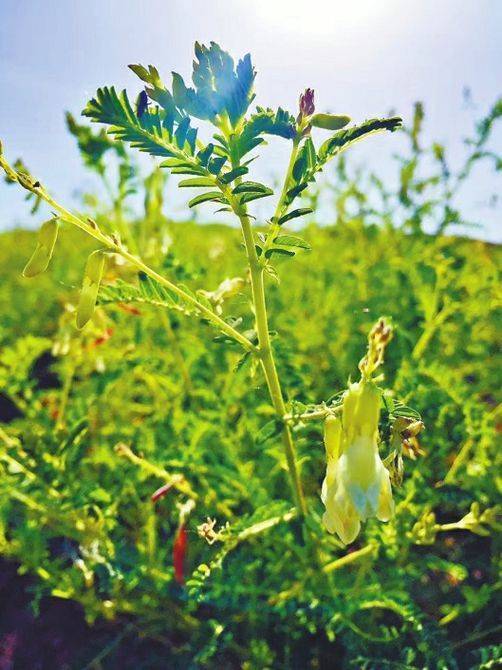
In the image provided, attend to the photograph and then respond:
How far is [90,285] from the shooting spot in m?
0.73

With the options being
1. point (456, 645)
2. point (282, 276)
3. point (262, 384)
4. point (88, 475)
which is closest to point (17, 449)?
point (88, 475)

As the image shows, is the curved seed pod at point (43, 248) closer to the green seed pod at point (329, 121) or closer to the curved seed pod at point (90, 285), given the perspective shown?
the curved seed pod at point (90, 285)

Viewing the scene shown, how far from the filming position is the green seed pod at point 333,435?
0.69 metres

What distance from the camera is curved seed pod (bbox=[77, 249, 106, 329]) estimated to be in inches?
28.3

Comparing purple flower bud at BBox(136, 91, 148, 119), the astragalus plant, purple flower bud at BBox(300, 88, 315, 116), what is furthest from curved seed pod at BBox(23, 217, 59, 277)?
purple flower bud at BBox(300, 88, 315, 116)

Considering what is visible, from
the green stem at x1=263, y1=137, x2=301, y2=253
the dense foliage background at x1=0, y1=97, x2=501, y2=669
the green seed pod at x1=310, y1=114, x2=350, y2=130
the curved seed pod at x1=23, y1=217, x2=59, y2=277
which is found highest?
the green seed pod at x1=310, y1=114, x2=350, y2=130

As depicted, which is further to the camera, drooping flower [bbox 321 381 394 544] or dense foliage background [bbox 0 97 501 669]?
dense foliage background [bbox 0 97 501 669]

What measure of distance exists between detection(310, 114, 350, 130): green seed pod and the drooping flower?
0.94ft

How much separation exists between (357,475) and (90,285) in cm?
38

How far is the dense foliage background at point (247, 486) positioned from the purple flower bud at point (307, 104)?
24 centimetres

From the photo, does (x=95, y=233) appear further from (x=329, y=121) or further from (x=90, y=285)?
(x=329, y=121)

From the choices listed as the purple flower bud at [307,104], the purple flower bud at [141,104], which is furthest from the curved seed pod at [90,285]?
the purple flower bud at [307,104]

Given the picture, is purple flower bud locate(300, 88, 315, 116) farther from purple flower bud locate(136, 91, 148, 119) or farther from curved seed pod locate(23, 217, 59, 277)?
curved seed pod locate(23, 217, 59, 277)

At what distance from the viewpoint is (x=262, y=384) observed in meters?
0.94
